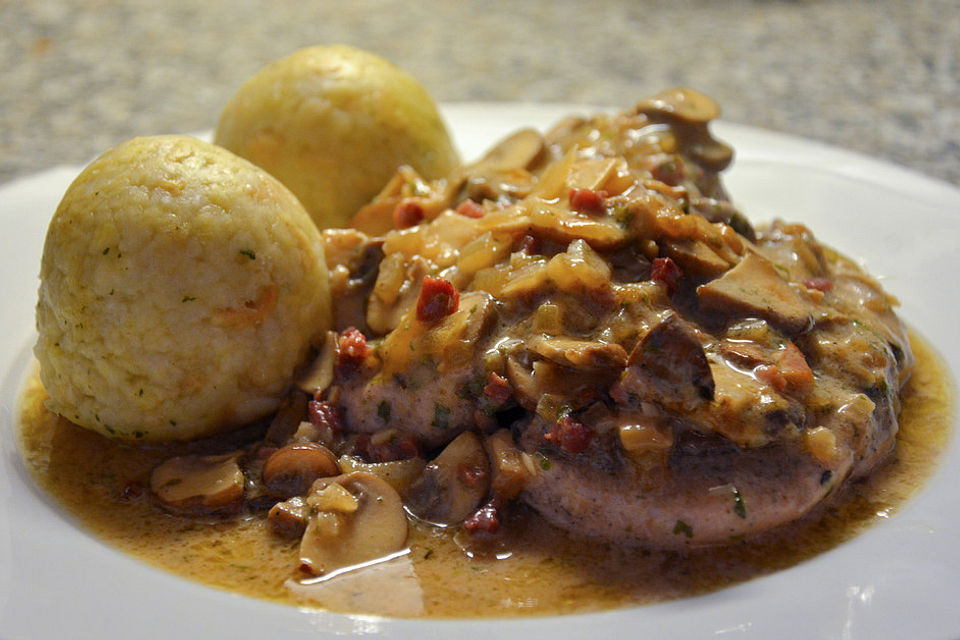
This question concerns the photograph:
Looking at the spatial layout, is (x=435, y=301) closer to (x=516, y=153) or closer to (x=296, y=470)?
(x=296, y=470)

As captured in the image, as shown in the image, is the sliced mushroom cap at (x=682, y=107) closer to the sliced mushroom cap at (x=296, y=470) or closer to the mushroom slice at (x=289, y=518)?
the sliced mushroom cap at (x=296, y=470)

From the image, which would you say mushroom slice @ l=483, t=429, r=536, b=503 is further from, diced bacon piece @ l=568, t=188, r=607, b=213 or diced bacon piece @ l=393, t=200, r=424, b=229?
diced bacon piece @ l=393, t=200, r=424, b=229

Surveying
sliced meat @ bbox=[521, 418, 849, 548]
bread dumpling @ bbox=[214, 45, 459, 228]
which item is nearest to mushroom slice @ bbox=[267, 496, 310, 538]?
sliced meat @ bbox=[521, 418, 849, 548]

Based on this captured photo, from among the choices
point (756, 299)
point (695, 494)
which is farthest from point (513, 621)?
point (756, 299)

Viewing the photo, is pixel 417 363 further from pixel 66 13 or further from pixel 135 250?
pixel 66 13

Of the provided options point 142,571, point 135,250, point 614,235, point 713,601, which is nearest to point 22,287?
point 135,250

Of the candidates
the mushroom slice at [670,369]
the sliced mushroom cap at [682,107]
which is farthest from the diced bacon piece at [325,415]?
the sliced mushroom cap at [682,107]
